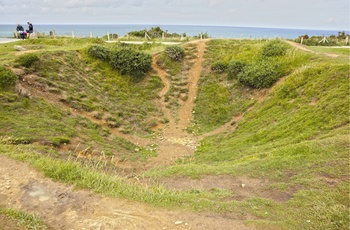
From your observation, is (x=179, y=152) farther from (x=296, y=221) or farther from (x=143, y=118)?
(x=296, y=221)

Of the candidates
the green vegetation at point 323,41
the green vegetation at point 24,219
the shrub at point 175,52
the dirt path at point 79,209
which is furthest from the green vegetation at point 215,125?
the green vegetation at point 323,41

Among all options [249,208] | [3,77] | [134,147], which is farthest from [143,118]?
[249,208]

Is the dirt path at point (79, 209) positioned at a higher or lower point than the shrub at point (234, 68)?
lower

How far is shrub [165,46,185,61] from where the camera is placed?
2567 centimetres

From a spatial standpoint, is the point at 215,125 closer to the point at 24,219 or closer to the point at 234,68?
the point at 234,68

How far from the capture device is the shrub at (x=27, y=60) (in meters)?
18.1

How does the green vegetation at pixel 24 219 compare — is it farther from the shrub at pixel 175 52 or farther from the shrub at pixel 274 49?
the shrub at pixel 274 49

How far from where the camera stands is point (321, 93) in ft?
50.8

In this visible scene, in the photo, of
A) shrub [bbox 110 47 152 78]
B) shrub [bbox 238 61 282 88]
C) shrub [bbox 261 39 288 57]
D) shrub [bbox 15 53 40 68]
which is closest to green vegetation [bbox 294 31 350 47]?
shrub [bbox 261 39 288 57]

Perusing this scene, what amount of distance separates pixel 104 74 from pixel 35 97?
699cm

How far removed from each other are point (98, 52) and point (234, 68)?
12025 mm

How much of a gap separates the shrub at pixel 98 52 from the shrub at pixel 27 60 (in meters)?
5.38

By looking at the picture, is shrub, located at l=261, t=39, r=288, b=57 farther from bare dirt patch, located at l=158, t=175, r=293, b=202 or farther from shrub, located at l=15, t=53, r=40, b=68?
shrub, located at l=15, t=53, r=40, b=68

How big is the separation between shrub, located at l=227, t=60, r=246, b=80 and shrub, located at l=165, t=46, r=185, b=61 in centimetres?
504
